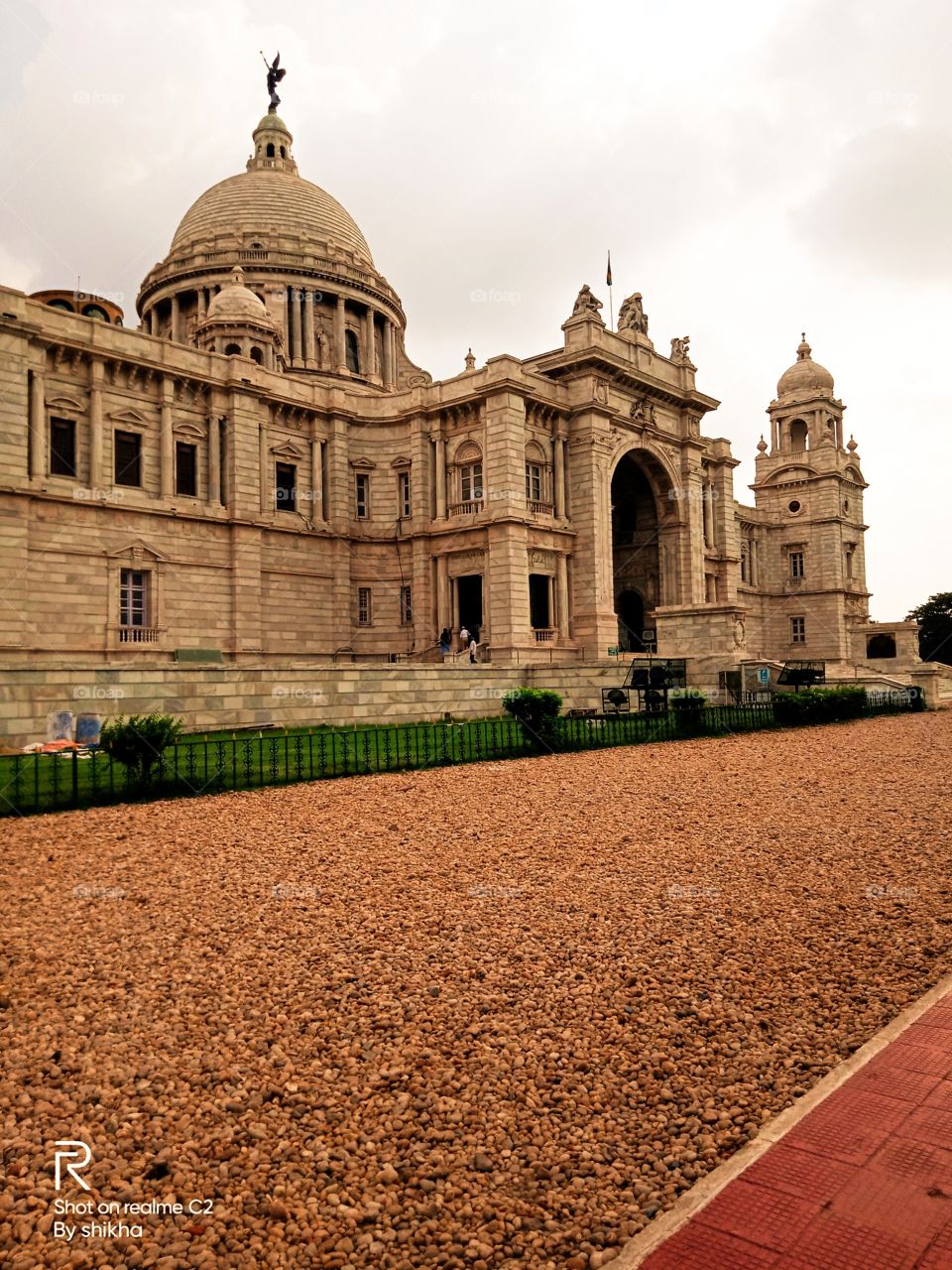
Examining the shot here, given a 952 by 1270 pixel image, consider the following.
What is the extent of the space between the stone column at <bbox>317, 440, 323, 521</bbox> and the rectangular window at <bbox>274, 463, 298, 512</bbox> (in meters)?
0.76

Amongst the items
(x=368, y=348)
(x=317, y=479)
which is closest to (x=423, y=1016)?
(x=317, y=479)

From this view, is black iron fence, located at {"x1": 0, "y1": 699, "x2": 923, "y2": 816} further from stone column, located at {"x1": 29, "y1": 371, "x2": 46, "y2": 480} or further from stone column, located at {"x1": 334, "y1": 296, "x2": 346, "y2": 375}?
stone column, located at {"x1": 334, "y1": 296, "x2": 346, "y2": 375}

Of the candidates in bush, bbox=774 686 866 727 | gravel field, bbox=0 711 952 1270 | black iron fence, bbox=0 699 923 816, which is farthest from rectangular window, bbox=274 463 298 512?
gravel field, bbox=0 711 952 1270

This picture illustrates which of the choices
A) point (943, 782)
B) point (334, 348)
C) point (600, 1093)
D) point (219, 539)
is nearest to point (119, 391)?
point (219, 539)

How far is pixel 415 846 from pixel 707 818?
11.6 ft

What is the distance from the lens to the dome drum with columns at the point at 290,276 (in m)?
44.5

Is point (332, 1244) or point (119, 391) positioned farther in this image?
point (119, 391)

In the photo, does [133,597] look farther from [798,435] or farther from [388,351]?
[798,435]

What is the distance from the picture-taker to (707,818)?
32.4ft

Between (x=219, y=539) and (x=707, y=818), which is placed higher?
(x=219, y=539)

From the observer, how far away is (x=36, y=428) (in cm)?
2439

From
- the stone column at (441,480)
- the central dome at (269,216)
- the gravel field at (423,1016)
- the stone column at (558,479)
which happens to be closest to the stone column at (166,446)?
the stone column at (441,480)

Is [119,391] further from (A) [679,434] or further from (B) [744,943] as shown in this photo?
(B) [744,943]

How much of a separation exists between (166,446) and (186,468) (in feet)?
4.00
